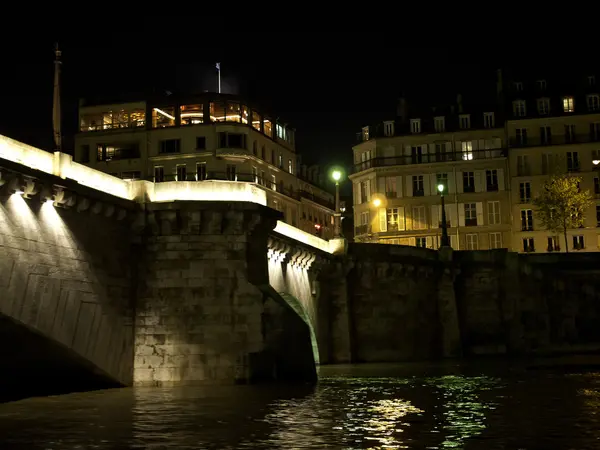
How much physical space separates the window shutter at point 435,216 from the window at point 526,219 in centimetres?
790

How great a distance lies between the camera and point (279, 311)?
34.8 m

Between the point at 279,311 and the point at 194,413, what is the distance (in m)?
11.4

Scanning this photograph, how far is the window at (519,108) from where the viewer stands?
93.6 metres

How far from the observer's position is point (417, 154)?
93.2 metres

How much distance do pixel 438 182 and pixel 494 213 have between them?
20.1 feet

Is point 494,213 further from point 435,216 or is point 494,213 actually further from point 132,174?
point 132,174

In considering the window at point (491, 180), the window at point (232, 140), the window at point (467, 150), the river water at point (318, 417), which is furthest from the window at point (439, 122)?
the river water at point (318, 417)

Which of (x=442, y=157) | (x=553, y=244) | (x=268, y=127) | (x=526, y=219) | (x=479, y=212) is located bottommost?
(x=553, y=244)

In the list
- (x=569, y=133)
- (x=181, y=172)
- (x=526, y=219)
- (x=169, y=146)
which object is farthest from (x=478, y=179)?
(x=169, y=146)

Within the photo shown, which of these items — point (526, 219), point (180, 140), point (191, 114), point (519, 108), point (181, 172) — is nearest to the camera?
point (181, 172)

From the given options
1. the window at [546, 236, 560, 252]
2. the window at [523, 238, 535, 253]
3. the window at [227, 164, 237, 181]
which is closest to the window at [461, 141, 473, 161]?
the window at [523, 238, 535, 253]

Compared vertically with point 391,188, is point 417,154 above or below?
above

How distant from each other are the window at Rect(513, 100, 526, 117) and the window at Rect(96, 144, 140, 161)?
36895 mm

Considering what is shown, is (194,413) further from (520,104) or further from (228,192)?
(520,104)
